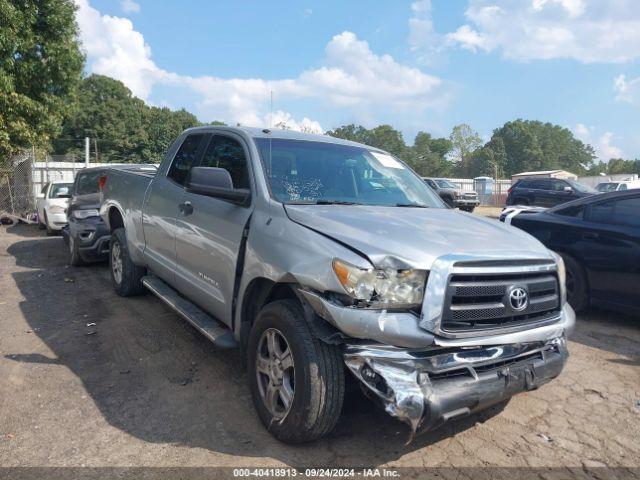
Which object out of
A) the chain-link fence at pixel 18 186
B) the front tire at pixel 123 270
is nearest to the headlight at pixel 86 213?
the front tire at pixel 123 270

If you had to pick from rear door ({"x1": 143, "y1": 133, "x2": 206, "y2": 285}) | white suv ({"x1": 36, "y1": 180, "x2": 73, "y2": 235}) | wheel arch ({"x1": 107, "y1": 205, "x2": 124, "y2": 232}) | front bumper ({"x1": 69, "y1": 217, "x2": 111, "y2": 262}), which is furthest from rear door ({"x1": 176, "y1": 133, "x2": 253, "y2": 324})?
white suv ({"x1": 36, "y1": 180, "x2": 73, "y2": 235})

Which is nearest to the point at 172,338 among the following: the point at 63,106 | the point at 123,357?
the point at 123,357

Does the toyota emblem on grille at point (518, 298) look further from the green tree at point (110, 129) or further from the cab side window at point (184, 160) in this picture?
the green tree at point (110, 129)

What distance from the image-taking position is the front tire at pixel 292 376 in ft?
8.76

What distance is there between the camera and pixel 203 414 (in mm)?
3352

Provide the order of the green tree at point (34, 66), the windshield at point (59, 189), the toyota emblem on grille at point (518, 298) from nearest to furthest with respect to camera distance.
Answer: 1. the toyota emblem on grille at point (518, 298)
2. the windshield at point (59, 189)
3. the green tree at point (34, 66)

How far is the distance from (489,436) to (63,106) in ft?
53.3

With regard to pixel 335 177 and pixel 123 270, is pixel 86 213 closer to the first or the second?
pixel 123 270

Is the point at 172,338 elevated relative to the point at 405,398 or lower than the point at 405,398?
lower

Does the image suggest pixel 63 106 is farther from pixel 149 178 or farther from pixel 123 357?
pixel 123 357

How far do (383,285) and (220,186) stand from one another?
1478 mm

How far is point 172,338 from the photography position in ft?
15.7

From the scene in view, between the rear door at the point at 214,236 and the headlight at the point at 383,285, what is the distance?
111 cm

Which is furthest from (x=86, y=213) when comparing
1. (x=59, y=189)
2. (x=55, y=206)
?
(x=59, y=189)
